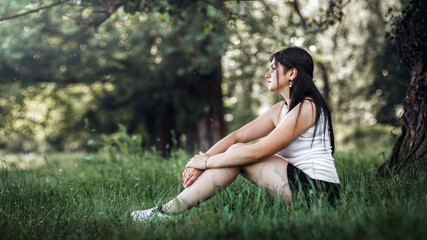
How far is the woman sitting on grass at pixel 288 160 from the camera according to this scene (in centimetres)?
250

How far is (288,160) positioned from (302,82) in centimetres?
62

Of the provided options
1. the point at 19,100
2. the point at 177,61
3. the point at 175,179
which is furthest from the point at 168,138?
the point at 175,179

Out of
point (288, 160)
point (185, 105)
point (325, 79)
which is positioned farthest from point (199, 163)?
point (325, 79)

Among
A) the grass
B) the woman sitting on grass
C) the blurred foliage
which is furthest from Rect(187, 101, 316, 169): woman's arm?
the blurred foliage

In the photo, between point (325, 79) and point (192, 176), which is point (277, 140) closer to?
point (192, 176)

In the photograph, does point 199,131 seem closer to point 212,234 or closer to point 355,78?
point 355,78

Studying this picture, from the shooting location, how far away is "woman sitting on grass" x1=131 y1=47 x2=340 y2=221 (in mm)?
2496

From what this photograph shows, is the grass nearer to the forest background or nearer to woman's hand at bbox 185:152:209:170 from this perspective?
the forest background

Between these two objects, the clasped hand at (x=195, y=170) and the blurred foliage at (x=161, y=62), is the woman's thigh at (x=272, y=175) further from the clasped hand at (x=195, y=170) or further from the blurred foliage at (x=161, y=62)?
the blurred foliage at (x=161, y=62)

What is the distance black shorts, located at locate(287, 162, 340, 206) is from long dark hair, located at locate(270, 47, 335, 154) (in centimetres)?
38

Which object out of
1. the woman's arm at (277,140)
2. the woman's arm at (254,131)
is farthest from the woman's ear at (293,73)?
the woman's arm at (254,131)

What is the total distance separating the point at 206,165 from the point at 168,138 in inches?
293

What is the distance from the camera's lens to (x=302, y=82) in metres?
2.65

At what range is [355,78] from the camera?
12.0m
